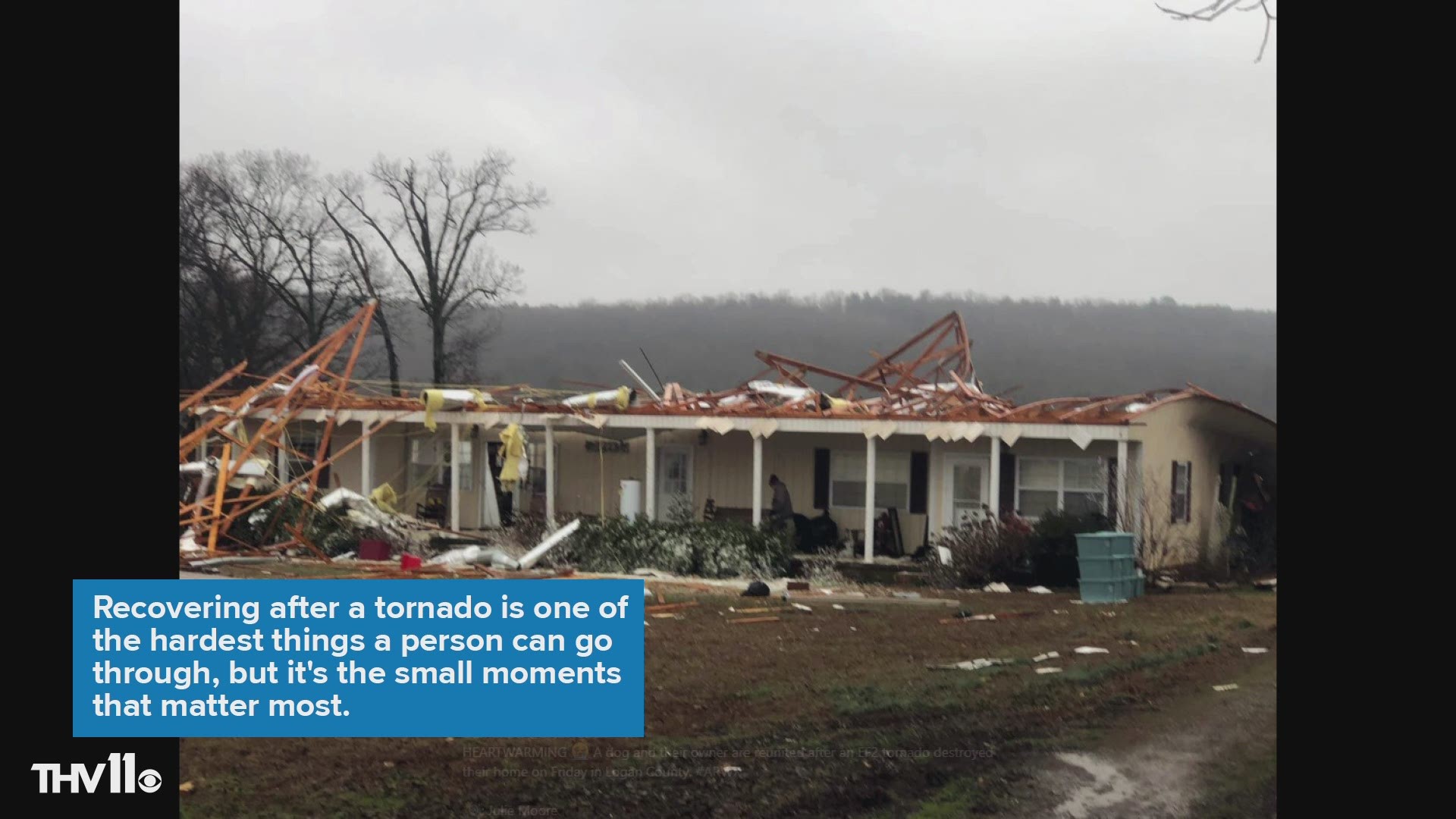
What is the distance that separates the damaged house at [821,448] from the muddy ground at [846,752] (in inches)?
172

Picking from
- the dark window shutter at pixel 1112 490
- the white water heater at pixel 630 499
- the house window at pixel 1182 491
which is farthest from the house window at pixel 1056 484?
the white water heater at pixel 630 499

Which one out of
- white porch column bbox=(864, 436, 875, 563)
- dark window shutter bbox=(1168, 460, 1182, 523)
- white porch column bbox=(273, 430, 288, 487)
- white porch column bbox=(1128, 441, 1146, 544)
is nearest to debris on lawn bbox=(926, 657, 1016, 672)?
white porch column bbox=(1128, 441, 1146, 544)

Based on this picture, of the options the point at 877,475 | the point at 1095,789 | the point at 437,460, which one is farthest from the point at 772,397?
the point at 1095,789

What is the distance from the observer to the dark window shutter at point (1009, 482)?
1625 cm

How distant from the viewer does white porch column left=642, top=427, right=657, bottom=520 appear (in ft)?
49.6

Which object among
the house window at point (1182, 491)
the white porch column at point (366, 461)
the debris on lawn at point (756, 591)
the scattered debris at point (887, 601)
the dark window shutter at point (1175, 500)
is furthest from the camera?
the white porch column at point (366, 461)

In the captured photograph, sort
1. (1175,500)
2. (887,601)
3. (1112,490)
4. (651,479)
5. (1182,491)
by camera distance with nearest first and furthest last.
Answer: (887,601) → (651,479) → (1112,490) → (1175,500) → (1182,491)

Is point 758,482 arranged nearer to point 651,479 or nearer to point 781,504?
point 781,504

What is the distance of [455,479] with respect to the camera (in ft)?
52.9

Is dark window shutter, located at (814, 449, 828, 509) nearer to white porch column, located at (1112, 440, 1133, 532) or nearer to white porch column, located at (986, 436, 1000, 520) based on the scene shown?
white porch column, located at (986, 436, 1000, 520)

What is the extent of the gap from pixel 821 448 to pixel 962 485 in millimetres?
1927

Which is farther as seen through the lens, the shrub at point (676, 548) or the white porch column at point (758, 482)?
the white porch column at point (758, 482)

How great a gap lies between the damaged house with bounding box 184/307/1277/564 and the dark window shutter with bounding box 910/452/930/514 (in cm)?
2

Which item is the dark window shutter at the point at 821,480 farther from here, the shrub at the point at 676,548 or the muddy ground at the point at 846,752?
the muddy ground at the point at 846,752
